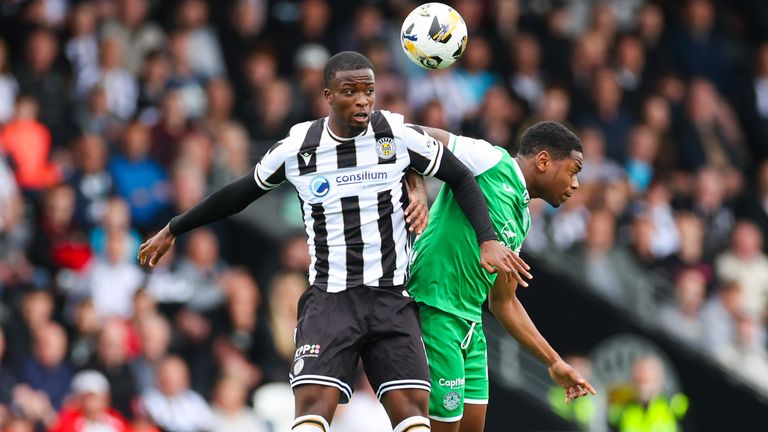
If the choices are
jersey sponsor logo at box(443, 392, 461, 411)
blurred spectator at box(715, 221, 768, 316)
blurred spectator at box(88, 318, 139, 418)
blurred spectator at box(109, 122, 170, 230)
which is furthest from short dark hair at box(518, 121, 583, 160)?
blurred spectator at box(715, 221, 768, 316)

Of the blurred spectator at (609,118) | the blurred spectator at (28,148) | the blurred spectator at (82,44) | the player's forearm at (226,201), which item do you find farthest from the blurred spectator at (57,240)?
the blurred spectator at (609,118)

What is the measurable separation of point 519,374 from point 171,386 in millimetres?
3540

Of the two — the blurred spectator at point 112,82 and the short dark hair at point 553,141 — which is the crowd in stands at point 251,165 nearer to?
the blurred spectator at point 112,82

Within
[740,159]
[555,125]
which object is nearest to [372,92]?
Answer: [555,125]

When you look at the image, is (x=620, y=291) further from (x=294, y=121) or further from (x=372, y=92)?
(x=372, y=92)

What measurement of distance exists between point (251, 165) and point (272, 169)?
253 inches

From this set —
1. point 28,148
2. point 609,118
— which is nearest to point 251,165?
point 28,148

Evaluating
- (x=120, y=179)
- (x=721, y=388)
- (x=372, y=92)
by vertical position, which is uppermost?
(x=372, y=92)

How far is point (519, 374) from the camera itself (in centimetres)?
1434

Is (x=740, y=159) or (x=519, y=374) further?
(x=740, y=159)

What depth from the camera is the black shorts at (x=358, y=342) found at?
7.93 meters

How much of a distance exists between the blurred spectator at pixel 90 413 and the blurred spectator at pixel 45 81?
324 cm

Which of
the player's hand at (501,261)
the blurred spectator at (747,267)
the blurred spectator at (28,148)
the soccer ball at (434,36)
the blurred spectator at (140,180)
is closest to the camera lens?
the player's hand at (501,261)

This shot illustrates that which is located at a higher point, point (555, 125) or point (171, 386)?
point (555, 125)
